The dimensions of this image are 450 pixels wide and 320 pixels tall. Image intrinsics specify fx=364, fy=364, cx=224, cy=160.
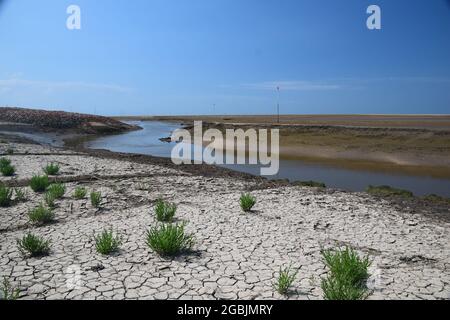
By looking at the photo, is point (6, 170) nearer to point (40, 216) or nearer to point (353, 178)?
point (40, 216)

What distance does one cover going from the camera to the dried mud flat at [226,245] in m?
4.59

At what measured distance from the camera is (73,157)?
17.8m

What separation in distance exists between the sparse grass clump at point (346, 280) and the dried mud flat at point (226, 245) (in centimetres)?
17

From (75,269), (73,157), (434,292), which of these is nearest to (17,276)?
(75,269)

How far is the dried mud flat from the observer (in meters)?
4.59

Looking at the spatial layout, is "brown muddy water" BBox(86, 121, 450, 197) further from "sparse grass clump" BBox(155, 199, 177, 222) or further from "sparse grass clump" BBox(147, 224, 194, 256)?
"sparse grass clump" BBox(147, 224, 194, 256)

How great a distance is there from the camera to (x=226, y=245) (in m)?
6.15

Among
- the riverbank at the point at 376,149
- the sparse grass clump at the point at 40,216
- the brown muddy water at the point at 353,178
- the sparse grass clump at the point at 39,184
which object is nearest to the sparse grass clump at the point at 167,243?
the sparse grass clump at the point at 40,216

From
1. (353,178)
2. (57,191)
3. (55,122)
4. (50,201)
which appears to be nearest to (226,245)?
(50,201)

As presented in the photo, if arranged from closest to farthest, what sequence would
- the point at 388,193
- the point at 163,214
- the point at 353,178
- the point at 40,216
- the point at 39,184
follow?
the point at 40,216, the point at 163,214, the point at 39,184, the point at 388,193, the point at 353,178

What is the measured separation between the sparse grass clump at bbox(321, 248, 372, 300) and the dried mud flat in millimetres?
168

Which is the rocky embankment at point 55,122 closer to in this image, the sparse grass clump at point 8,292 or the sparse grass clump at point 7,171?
the sparse grass clump at point 7,171

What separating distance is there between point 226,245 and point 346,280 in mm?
2202

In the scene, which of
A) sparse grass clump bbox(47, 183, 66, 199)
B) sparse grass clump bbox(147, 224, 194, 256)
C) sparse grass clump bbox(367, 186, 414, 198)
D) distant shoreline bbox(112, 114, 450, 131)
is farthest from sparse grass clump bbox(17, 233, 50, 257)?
distant shoreline bbox(112, 114, 450, 131)
